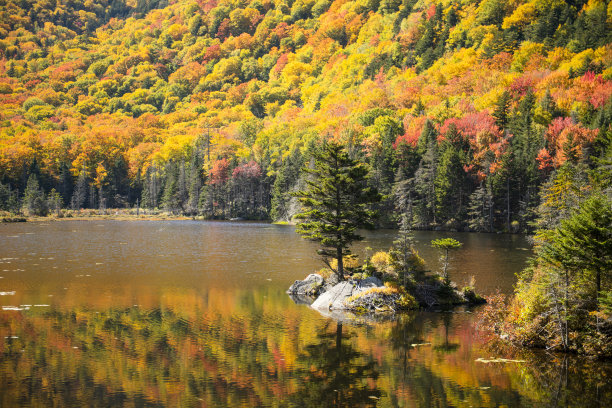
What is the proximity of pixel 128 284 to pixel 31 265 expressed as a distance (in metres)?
17.0

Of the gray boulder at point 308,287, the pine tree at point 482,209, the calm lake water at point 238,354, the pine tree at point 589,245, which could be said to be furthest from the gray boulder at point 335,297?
the pine tree at point 482,209

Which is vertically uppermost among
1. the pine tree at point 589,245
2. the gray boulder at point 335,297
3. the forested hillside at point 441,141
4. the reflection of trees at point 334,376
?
the forested hillside at point 441,141

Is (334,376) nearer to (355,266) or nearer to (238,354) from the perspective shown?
(238,354)

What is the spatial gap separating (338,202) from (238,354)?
61.4ft

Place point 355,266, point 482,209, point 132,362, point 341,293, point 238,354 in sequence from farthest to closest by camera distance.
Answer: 1. point 482,209
2. point 355,266
3. point 341,293
4. point 238,354
5. point 132,362

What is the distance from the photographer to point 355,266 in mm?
44906

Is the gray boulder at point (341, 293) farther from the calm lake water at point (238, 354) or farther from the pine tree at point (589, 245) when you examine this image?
the pine tree at point (589, 245)

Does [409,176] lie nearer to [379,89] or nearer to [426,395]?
[379,89]

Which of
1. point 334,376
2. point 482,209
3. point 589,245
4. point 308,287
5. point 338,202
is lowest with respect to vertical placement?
point 334,376

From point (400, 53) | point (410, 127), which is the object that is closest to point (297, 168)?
point (410, 127)

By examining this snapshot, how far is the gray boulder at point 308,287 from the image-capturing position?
44.0 meters

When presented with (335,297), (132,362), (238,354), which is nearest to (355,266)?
(335,297)

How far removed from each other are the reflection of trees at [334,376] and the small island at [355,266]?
9.16 meters

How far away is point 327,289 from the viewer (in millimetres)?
43219
